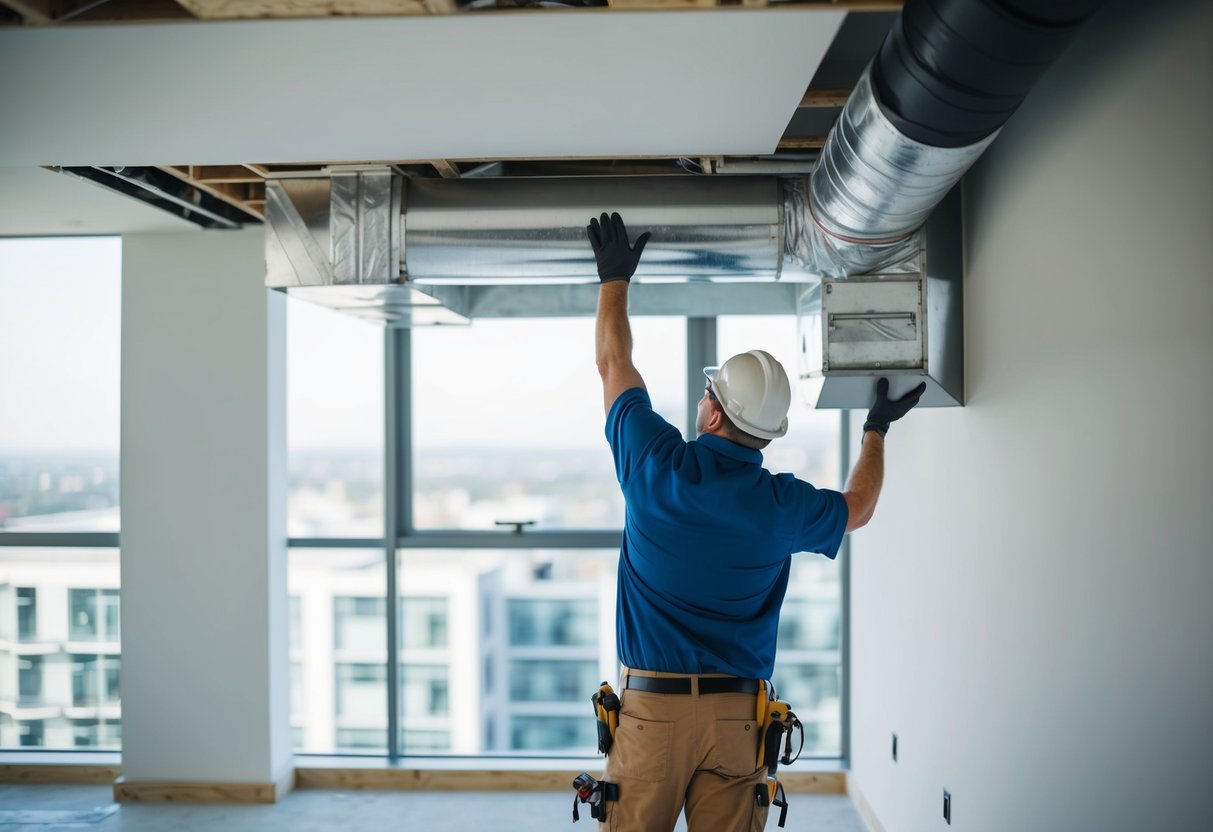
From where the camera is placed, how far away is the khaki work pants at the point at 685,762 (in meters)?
2.24

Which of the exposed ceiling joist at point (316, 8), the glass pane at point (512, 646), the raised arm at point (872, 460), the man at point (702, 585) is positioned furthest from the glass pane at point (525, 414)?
the exposed ceiling joist at point (316, 8)

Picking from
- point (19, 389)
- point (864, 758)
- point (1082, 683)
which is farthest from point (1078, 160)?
point (19, 389)

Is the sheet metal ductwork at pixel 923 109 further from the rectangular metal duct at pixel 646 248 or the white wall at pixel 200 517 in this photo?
the white wall at pixel 200 517

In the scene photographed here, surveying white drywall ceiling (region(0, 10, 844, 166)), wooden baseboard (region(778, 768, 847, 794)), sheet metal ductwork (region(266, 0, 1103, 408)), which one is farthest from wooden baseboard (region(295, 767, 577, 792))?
white drywall ceiling (region(0, 10, 844, 166))

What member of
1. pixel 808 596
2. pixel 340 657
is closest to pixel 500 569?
pixel 340 657

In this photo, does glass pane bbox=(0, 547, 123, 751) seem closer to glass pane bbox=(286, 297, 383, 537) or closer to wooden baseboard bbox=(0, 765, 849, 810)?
wooden baseboard bbox=(0, 765, 849, 810)

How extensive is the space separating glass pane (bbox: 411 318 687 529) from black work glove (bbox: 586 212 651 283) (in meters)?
1.79

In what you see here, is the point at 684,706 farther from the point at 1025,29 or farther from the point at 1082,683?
the point at 1025,29

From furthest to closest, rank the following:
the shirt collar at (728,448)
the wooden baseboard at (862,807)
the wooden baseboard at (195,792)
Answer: the wooden baseboard at (195,792)
the wooden baseboard at (862,807)
the shirt collar at (728,448)

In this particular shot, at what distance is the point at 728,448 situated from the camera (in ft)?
7.32

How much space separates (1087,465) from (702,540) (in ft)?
2.83

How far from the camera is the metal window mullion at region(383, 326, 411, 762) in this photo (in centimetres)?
446

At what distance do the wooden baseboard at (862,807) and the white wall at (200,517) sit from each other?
2.63 meters

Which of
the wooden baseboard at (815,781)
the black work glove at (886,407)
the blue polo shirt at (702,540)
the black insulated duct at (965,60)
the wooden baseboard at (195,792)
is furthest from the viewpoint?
the wooden baseboard at (815,781)
